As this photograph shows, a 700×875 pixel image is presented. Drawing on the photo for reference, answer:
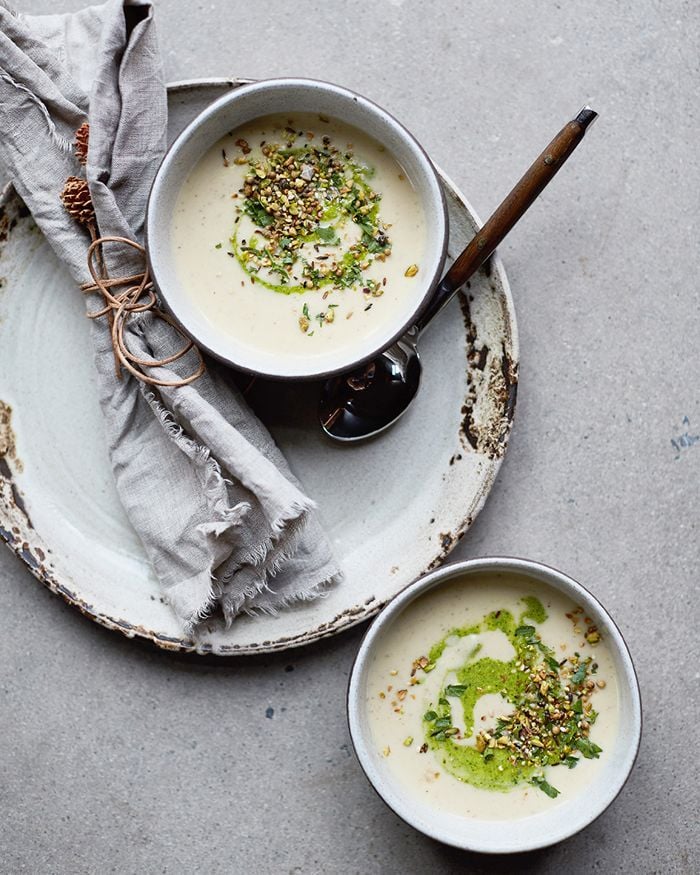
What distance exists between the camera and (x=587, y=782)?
1.41 meters

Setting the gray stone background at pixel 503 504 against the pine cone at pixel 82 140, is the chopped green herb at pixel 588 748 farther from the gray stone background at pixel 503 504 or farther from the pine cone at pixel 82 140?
the pine cone at pixel 82 140

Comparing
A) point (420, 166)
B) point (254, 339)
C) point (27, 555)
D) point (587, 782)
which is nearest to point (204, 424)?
point (254, 339)

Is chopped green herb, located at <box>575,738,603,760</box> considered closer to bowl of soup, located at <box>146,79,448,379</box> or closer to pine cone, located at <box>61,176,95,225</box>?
bowl of soup, located at <box>146,79,448,379</box>

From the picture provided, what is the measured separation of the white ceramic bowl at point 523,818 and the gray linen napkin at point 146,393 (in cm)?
17

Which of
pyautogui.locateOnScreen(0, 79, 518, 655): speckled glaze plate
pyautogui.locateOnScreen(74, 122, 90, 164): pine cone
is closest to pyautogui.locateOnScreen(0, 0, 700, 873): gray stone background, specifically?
pyautogui.locateOnScreen(0, 79, 518, 655): speckled glaze plate

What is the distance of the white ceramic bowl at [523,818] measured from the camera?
1338 mm

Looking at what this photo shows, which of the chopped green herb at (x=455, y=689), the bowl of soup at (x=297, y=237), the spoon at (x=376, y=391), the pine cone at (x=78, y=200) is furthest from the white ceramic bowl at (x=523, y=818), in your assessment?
the pine cone at (x=78, y=200)

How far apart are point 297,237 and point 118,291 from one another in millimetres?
314

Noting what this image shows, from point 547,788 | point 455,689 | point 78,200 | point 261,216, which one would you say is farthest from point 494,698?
point 78,200

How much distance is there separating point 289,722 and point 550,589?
0.54m

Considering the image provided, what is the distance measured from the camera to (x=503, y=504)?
5.05 ft

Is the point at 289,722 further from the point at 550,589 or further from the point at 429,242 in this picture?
the point at 429,242

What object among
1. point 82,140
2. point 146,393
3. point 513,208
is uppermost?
point 513,208

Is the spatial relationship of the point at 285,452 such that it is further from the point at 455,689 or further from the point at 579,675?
the point at 579,675
